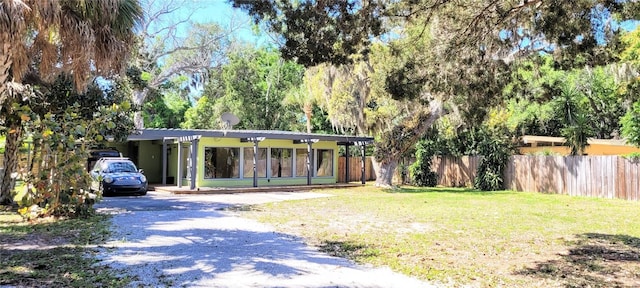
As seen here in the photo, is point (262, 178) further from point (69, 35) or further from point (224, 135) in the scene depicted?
point (69, 35)

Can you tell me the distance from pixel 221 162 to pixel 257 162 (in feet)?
5.36

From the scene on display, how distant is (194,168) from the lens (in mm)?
18375

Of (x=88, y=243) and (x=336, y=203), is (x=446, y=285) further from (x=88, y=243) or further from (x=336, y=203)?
(x=336, y=203)

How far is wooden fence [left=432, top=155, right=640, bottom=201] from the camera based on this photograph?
15727 mm

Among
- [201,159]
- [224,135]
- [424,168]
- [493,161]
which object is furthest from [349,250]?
[424,168]

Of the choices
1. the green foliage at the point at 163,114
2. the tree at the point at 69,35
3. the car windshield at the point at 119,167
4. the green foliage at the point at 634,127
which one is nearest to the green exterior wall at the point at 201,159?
the car windshield at the point at 119,167

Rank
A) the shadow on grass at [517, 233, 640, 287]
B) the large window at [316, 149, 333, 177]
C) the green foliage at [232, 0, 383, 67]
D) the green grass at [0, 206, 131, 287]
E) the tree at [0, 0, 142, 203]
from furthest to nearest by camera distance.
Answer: the large window at [316, 149, 333, 177], the green foliage at [232, 0, 383, 67], the tree at [0, 0, 142, 203], the shadow on grass at [517, 233, 640, 287], the green grass at [0, 206, 131, 287]

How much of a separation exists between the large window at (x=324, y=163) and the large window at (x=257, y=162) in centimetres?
326

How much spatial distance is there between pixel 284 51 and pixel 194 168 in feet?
40.4

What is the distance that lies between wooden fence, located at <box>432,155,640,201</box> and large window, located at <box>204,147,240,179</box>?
11180mm

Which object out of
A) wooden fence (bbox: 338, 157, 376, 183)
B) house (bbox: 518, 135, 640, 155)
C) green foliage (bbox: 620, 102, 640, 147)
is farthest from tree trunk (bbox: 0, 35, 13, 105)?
house (bbox: 518, 135, 640, 155)

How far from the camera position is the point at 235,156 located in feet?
67.1

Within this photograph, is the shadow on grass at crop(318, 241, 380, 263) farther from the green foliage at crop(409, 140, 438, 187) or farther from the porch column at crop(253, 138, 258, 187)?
the green foliage at crop(409, 140, 438, 187)

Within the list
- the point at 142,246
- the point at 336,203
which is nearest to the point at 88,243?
the point at 142,246
